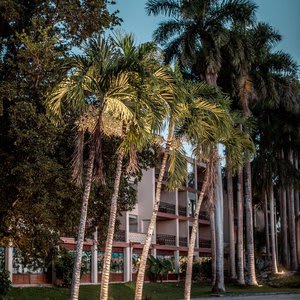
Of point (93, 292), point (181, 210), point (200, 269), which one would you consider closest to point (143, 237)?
point (200, 269)

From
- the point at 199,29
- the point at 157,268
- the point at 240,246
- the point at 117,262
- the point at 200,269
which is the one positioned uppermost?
the point at 199,29

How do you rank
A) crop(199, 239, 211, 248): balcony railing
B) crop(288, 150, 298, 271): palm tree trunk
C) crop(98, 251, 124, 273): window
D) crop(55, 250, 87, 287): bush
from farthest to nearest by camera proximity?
crop(199, 239, 211, 248): balcony railing → crop(288, 150, 298, 271): palm tree trunk → crop(98, 251, 124, 273): window → crop(55, 250, 87, 287): bush

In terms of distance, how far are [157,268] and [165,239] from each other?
22.4 ft

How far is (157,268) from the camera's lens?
162 ft

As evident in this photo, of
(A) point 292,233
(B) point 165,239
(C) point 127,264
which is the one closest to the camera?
(C) point 127,264

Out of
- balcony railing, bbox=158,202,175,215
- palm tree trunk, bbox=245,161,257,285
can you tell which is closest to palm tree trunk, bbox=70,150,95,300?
palm tree trunk, bbox=245,161,257,285

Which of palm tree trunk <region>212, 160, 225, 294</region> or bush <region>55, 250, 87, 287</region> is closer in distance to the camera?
bush <region>55, 250, 87, 287</region>

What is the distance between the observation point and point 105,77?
18.3 m

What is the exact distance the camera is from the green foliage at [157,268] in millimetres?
49219

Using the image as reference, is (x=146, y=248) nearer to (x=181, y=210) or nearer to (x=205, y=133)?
(x=205, y=133)

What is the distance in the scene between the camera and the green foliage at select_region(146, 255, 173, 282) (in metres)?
49.2

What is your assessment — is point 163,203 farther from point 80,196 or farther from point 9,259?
→ point 80,196

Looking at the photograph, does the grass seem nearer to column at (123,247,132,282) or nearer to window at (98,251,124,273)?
window at (98,251,124,273)

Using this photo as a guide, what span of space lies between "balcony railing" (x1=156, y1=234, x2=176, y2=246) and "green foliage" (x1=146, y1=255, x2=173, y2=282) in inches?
183
